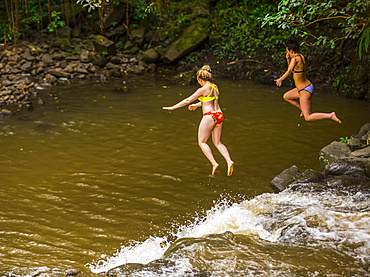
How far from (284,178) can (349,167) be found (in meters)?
1.01

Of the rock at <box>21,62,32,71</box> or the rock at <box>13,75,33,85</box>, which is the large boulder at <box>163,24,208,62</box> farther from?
the rock at <box>13,75,33,85</box>

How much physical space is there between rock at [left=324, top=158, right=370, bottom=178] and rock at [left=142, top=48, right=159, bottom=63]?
11012 millimetres

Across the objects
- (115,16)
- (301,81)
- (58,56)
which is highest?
(115,16)

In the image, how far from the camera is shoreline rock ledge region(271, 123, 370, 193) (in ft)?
21.9

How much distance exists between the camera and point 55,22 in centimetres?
1770

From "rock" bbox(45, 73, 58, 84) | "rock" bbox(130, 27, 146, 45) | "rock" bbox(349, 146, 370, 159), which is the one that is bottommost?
"rock" bbox(349, 146, 370, 159)

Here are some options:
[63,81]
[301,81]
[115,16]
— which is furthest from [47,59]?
[301,81]

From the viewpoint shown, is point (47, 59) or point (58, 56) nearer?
point (47, 59)

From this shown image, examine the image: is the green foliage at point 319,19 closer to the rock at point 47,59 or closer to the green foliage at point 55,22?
the rock at point 47,59

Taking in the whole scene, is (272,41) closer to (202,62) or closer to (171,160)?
(202,62)

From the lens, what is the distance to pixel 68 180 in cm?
780

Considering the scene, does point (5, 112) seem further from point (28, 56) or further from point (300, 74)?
point (300, 74)

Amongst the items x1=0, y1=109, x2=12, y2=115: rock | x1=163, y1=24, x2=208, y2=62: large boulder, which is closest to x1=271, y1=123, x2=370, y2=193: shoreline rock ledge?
x1=0, y1=109, x2=12, y2=115: rock

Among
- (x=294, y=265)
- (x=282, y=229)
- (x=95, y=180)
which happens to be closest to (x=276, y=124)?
(x=95, y=180)
